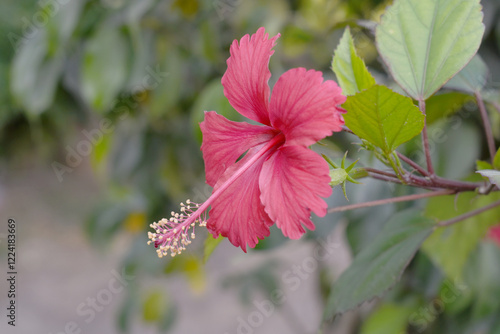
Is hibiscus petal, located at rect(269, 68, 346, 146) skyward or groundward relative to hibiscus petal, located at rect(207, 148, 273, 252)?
skyward

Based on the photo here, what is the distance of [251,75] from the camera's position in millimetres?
334

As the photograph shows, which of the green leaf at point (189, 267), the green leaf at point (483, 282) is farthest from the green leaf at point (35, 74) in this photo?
the green leaf at point (483, 282)

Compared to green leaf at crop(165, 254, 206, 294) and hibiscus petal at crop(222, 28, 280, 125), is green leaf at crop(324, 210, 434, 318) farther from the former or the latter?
green leaf at crop(165, 254, 206, 294)

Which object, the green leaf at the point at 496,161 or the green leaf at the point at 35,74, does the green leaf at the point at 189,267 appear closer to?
the green leaf at the point at 35,74

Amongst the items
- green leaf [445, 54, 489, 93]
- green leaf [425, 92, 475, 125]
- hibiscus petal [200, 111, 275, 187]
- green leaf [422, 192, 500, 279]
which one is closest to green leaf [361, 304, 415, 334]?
green leaf [422, 192, 500, 279]

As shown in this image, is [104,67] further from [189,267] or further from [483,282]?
[483,282]

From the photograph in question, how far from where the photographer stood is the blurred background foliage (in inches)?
27.6

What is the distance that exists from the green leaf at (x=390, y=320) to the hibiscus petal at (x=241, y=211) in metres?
0.59

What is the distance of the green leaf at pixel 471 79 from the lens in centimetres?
47

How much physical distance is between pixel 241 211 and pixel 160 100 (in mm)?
609

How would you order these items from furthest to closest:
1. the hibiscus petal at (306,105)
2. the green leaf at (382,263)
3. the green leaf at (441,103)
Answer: the green leaf at (441,103) → the green leaf at (382,263) → the hibiscus petal at (306,105)

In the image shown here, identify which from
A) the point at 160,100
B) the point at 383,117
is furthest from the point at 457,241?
the point at 160,100

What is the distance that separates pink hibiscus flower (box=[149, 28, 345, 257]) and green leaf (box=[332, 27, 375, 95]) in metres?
0.03

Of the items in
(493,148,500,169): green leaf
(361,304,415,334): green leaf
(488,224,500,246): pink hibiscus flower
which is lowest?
(488,224,500,246): pink hibiscus flower
